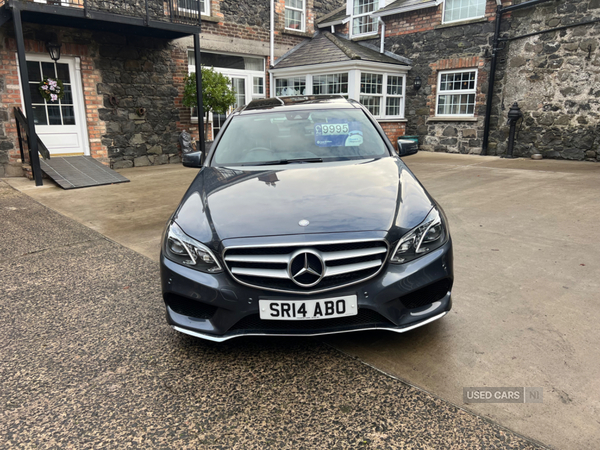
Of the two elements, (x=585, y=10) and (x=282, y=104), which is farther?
(x=585, y=10)

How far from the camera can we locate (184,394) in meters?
2.29

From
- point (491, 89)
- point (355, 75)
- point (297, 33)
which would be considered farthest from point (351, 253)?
point (297, 33)

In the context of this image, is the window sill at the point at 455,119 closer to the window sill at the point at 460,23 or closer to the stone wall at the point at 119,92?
the window sill at the point at 460,23

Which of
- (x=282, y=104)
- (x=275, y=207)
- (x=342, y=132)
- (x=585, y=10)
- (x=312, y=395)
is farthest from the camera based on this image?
(x=585, y=10)

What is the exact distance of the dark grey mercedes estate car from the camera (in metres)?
2.32

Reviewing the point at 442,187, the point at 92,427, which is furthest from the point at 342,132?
the point at 442,187

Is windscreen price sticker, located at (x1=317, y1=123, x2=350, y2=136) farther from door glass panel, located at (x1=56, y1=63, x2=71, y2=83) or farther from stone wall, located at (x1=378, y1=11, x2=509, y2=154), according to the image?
stone wall, located at (x1=378, y1=11, x2=509, y2=154)

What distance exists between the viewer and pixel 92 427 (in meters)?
2.06

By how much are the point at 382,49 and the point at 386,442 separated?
1449 cm

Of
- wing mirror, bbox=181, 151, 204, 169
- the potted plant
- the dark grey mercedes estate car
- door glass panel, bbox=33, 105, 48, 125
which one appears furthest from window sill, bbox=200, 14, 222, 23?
the dark grey mercedes estate car

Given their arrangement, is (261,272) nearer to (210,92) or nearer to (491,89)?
(210,92)

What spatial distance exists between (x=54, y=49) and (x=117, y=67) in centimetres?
→ 149

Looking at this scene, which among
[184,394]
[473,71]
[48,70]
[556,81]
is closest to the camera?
[184,394]

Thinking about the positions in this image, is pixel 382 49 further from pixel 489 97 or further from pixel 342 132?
pixel 342 132
